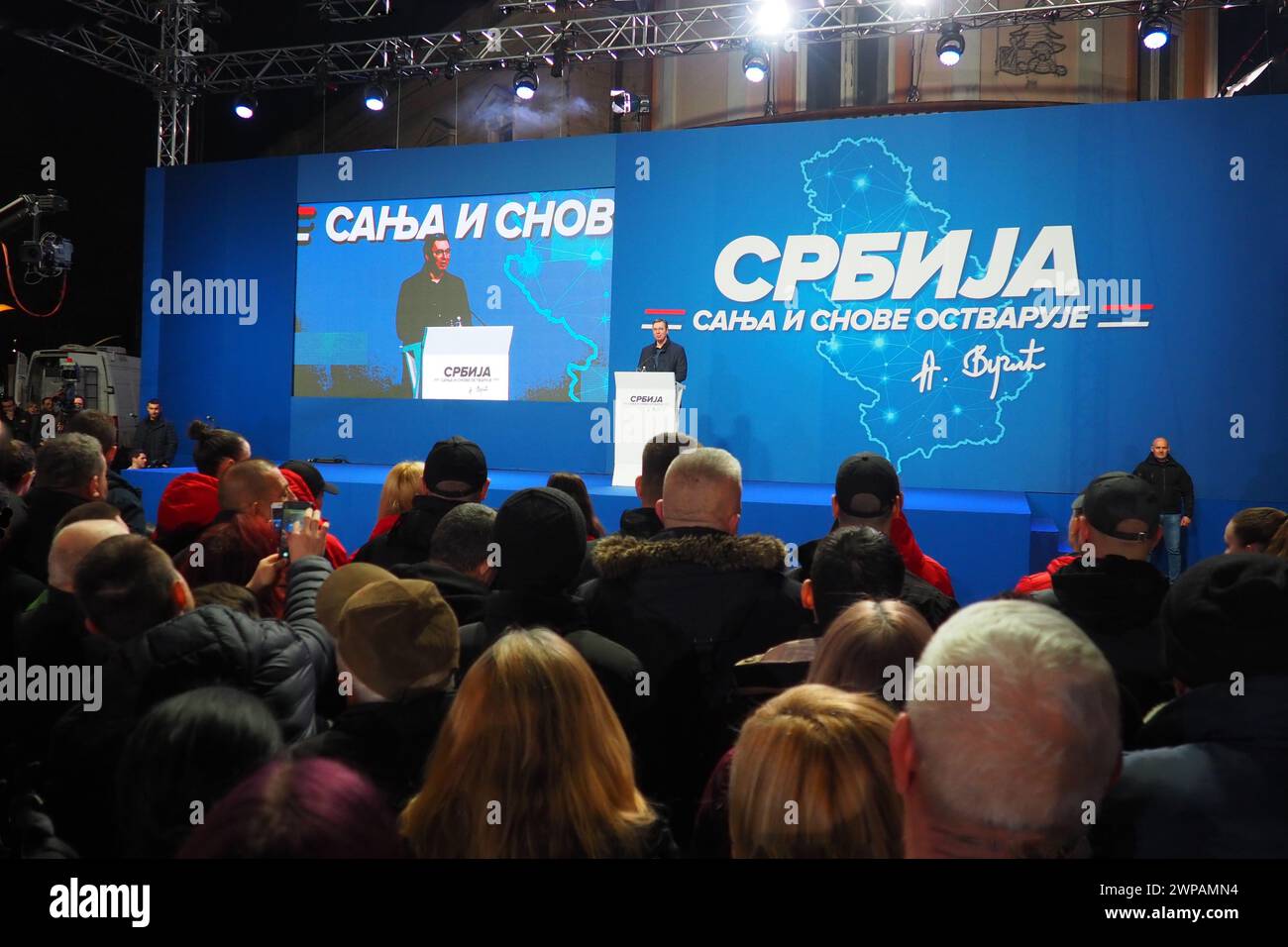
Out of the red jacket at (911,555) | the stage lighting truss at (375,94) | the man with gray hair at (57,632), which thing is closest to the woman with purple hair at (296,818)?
the man with gray hair at (57,632)

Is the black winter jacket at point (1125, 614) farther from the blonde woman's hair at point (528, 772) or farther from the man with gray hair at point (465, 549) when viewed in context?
the man with gray hair at point (465, 549)

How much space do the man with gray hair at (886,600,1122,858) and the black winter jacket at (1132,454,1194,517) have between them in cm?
732

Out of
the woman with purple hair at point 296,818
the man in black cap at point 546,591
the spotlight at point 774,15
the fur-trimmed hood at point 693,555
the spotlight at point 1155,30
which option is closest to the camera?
the woman with purple hair at point 296,818

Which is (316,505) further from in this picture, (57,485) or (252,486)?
(252,486)

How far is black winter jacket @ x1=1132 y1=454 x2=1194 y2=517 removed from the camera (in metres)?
7.77

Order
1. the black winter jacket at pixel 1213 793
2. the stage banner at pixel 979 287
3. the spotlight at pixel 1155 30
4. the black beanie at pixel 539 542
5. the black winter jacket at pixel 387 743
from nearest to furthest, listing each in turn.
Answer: the black winter jacket at pixel 1213 793 → the black winter jacket at pixel 387 743 → the black beanie at pixel 539 542 → the spotlight at pixel 1155 30 → the stage banner at pixel 979 287

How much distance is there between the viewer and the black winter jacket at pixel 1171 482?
306 inches

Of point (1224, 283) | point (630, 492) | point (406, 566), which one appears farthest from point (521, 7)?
point (406, 566)

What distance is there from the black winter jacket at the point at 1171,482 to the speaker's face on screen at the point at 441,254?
21.3 ft

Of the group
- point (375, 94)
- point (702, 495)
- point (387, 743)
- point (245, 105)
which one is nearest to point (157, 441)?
point (245, 105)

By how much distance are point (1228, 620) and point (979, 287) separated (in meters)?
7.59

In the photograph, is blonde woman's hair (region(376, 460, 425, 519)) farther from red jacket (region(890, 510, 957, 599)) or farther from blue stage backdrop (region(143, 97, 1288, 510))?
blue stage backdrop (region(143, 97, 1288, 510))

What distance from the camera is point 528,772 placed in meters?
1.35
